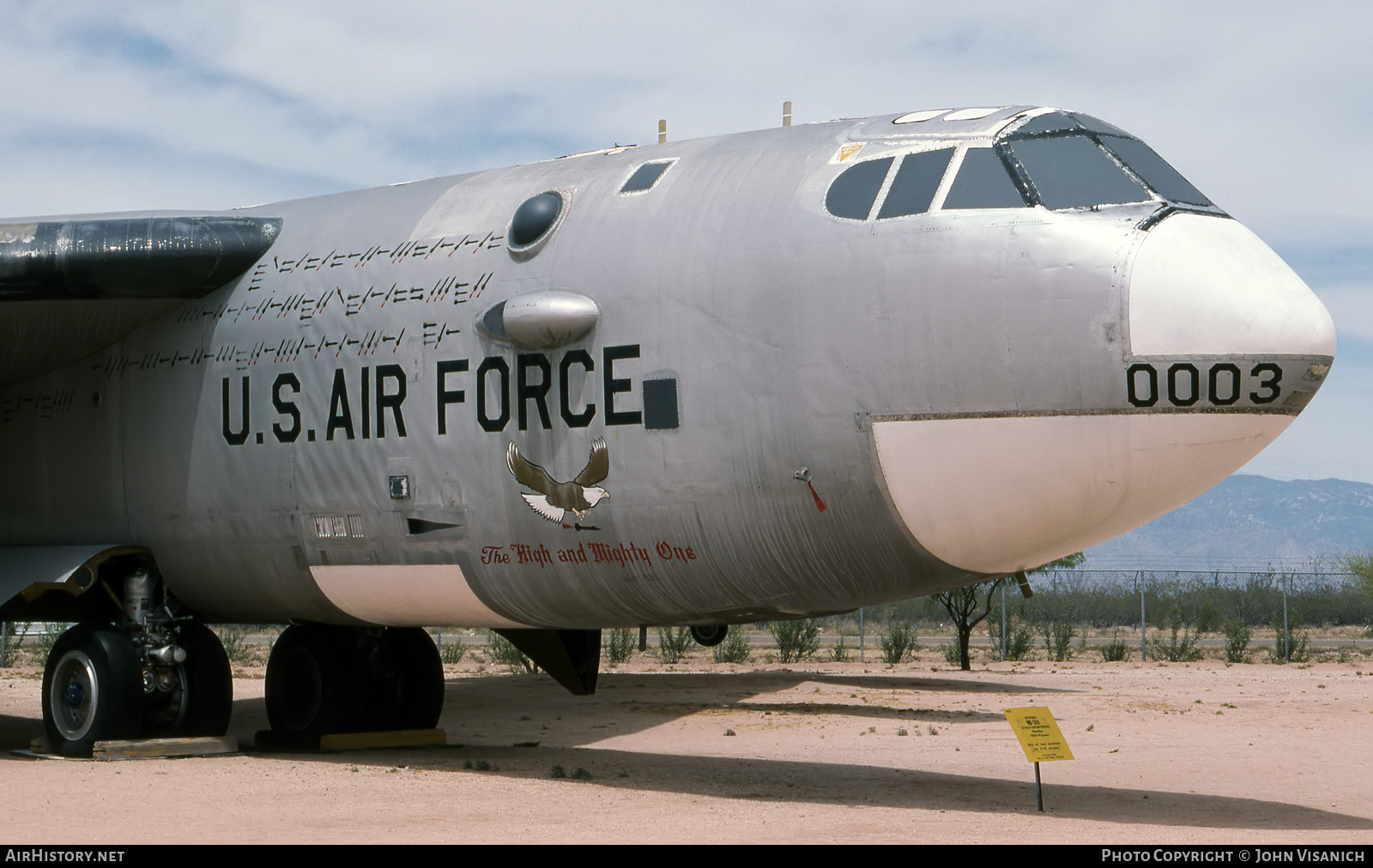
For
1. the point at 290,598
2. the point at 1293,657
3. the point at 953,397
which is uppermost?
the point at 953,397

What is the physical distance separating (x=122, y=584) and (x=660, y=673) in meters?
17.2

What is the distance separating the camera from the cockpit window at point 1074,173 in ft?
33.4

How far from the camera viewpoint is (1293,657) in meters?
37.0

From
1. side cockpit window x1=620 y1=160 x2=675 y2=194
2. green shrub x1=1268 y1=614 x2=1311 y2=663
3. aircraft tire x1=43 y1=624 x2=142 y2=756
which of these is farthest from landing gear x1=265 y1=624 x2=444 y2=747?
green shrub x1=1268 y1=614 x2=1311 y2=663

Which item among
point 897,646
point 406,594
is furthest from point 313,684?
point 897,646

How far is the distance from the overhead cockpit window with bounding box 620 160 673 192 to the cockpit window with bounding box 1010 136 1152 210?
2.85 metres

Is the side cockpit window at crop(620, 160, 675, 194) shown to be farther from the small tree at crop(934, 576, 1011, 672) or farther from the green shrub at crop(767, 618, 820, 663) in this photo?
the green shrub at crop(767, 618, 820, 663)

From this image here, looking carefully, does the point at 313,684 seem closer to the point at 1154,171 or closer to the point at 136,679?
the point at 136,679

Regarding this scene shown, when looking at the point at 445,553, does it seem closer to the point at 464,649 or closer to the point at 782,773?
the point at 782,773

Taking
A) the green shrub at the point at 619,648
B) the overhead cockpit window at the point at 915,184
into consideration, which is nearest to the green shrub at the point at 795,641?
the green shrub at the point at 619,648

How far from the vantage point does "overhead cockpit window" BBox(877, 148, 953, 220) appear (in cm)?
1051

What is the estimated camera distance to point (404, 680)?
15469 millimetres

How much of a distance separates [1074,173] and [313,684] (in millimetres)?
9143

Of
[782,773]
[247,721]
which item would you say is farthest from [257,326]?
[247,721]
